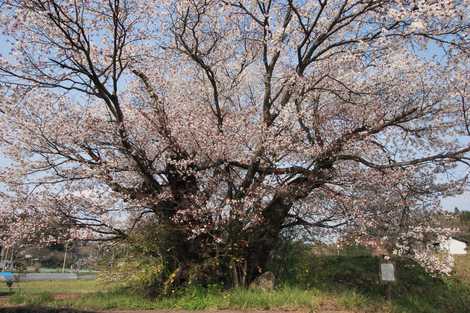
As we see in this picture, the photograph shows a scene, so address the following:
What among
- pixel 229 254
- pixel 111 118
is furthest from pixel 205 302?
pixel 111 118

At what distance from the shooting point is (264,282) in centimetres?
927

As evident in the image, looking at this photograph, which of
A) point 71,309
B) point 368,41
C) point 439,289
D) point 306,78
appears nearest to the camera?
point 71,309

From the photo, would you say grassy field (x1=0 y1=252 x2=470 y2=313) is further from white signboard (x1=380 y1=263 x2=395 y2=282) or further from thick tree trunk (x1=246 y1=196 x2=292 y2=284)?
thick tree trunk (x1=246 y1=196 x2=292 y2=284)

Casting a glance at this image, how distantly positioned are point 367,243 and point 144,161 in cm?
523

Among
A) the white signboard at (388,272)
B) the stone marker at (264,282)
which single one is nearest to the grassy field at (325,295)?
the stone marker at (264,282)

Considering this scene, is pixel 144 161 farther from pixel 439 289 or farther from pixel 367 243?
pixel 439 289

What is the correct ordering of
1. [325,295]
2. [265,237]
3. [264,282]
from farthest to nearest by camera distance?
1. [265,237]
2. [264,282]
3. [325,295]

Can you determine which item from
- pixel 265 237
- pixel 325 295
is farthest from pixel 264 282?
pixel 325 295

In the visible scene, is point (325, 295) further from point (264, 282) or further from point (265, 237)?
point (265, 237)

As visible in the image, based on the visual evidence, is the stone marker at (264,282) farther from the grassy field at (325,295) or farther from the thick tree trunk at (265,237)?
the thick tree trunk at (265,237)

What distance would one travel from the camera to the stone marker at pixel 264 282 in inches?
359

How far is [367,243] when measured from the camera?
9.01 metres

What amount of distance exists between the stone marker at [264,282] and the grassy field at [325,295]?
0.68 feet

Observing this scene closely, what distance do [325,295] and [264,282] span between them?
53.0 inches
